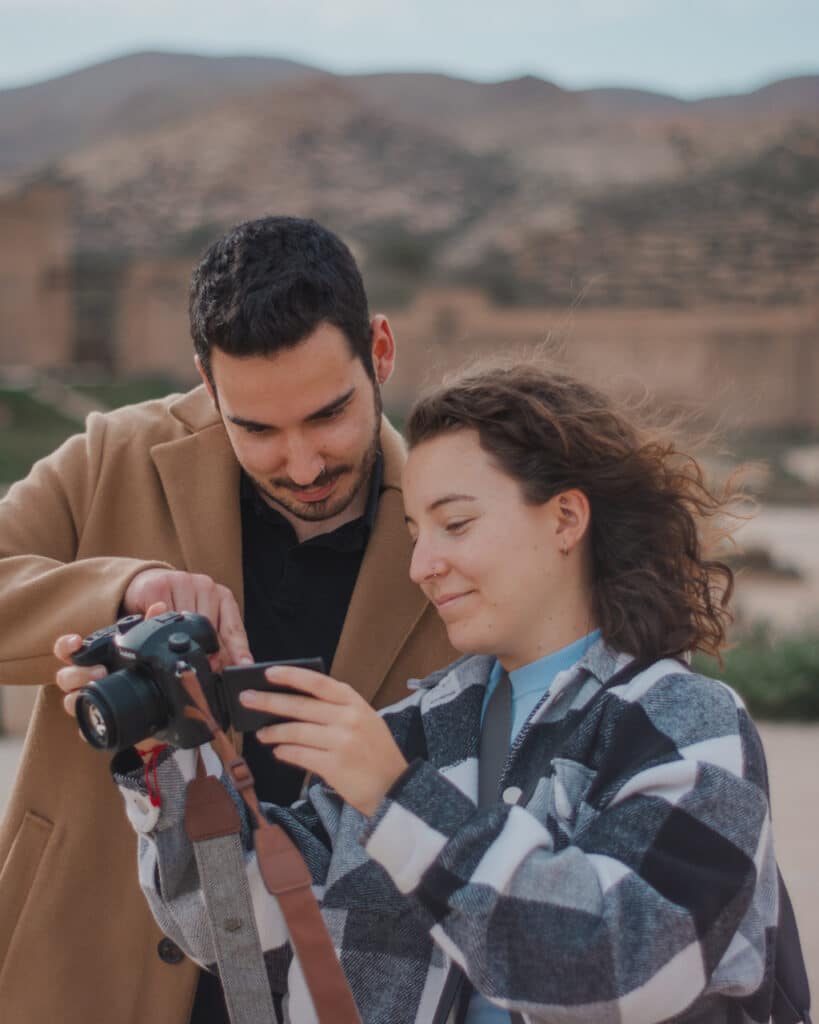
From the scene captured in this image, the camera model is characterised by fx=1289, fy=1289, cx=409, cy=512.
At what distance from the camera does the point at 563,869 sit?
1.61 metres

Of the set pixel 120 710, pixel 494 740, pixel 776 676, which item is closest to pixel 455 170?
pixel 776 676

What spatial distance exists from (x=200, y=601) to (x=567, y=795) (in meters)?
0.67

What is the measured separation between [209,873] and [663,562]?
34.3 inches

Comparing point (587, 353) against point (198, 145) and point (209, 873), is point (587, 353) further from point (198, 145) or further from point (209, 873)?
point (198, 145)

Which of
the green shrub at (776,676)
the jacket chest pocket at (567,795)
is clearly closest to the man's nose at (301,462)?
the jacket chest pocket at (567,795)

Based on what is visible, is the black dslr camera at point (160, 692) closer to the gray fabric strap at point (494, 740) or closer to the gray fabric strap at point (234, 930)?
the gray fabric strap at point (234, 930)

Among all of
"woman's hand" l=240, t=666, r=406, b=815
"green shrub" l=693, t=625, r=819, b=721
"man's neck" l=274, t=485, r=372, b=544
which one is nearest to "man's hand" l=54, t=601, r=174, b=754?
"woman's hand" l=240, t=666, r=406, b=815

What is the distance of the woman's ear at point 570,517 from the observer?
203 centimetres

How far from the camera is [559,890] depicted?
1605mm

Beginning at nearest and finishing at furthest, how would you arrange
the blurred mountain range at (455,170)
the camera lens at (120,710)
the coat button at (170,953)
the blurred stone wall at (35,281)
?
the camera lens at (120,710) → the coat button at (170,953) → the blurred stone wall at (35,281) → the blurred mountain range at (455,170)

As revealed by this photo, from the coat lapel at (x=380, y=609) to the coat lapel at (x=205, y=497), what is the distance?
231mm

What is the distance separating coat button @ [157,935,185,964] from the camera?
88.6 inches

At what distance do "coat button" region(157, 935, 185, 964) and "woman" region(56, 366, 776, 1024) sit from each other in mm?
293

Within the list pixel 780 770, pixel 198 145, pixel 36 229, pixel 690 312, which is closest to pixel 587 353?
pixel 690 312
